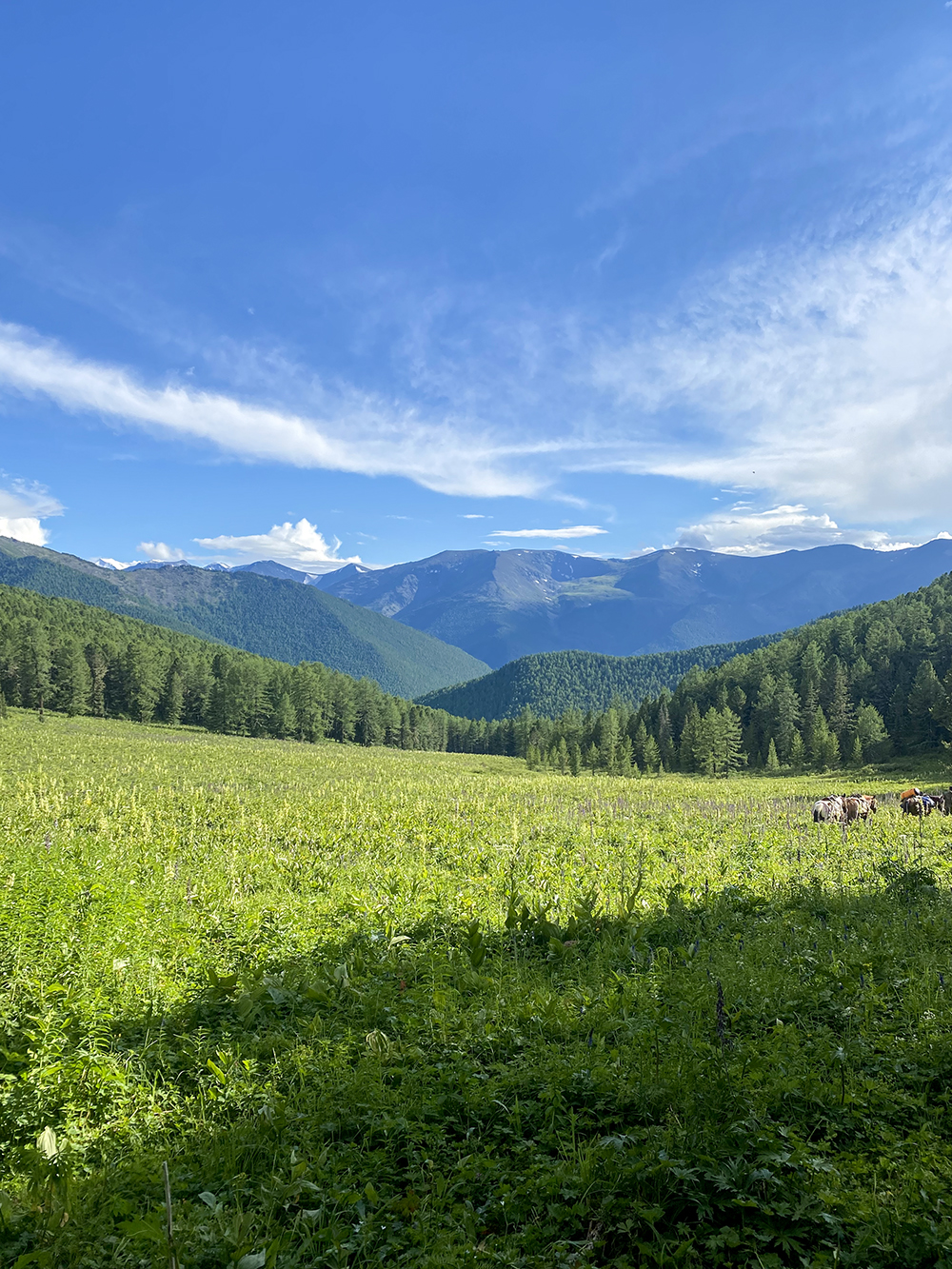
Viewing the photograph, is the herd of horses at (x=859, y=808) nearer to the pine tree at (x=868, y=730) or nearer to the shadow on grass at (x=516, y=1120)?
the shadow on grass at (x=516, y=1120)

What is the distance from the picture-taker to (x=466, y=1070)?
5.23 metres

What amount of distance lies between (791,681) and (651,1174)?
104 meters

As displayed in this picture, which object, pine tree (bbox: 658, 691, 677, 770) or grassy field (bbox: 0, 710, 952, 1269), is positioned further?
pine tree (bbox: 658, 691, 677, 770)

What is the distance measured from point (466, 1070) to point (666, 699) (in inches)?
4226

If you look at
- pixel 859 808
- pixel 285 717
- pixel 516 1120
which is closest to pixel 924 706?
pixel 859 808

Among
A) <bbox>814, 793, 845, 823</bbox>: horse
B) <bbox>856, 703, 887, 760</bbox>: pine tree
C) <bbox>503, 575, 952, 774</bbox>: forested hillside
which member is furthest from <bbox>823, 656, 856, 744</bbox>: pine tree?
<bbox>814, 793, 845, 823</bbox>: horse

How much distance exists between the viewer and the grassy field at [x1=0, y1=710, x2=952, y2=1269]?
11.6 feet

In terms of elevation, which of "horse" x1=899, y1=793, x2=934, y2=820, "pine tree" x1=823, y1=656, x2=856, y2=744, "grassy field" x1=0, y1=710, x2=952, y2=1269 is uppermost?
"pine tree" x1=823, y1=656, x2=856, y2=744

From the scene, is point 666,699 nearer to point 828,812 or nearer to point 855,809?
point 855,809

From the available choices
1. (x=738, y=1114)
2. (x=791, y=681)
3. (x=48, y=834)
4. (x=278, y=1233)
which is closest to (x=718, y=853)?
(x=738, y=1114)

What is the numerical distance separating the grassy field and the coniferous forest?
73081 mm

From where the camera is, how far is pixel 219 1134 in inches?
179

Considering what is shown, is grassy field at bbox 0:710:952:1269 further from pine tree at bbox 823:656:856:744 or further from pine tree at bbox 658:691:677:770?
pine tree at bbox 823:656:856:744

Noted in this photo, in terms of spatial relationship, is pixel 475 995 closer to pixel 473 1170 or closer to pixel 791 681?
pixel 473 1170
